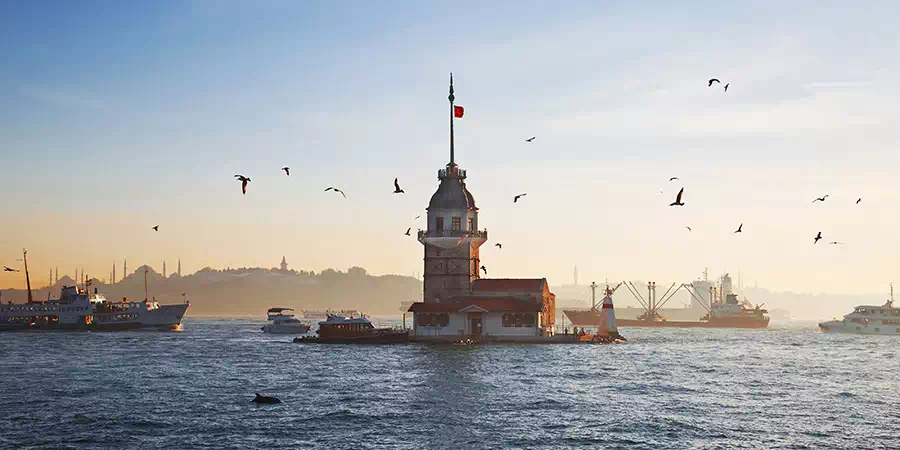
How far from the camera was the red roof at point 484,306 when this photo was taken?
114 m

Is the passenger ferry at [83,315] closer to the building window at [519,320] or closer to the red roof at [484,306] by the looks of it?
the red roof at [484,306]

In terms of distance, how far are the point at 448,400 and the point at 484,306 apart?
171 feet

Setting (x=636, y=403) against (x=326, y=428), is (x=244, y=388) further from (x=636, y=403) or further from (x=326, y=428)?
(x=636, y=403)

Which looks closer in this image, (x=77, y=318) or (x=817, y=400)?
(x=817, y=400)

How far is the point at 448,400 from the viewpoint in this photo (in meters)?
62.5

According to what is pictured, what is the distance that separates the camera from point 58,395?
66000 mm

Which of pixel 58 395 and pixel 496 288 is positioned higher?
pixel 496 288

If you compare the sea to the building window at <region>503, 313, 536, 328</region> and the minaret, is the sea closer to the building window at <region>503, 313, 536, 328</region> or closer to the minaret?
the building window at <region>503, 313, 536, 328</region>

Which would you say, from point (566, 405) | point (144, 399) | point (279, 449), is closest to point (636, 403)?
point (566, 405)

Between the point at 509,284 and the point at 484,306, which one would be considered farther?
the point at 509,284

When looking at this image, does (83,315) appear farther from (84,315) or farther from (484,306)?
(484,306)

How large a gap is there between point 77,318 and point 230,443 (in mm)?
133152

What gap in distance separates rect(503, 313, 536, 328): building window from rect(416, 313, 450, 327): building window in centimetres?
724

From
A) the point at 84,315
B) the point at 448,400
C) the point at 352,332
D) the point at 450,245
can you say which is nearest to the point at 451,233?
the point at 450,245
